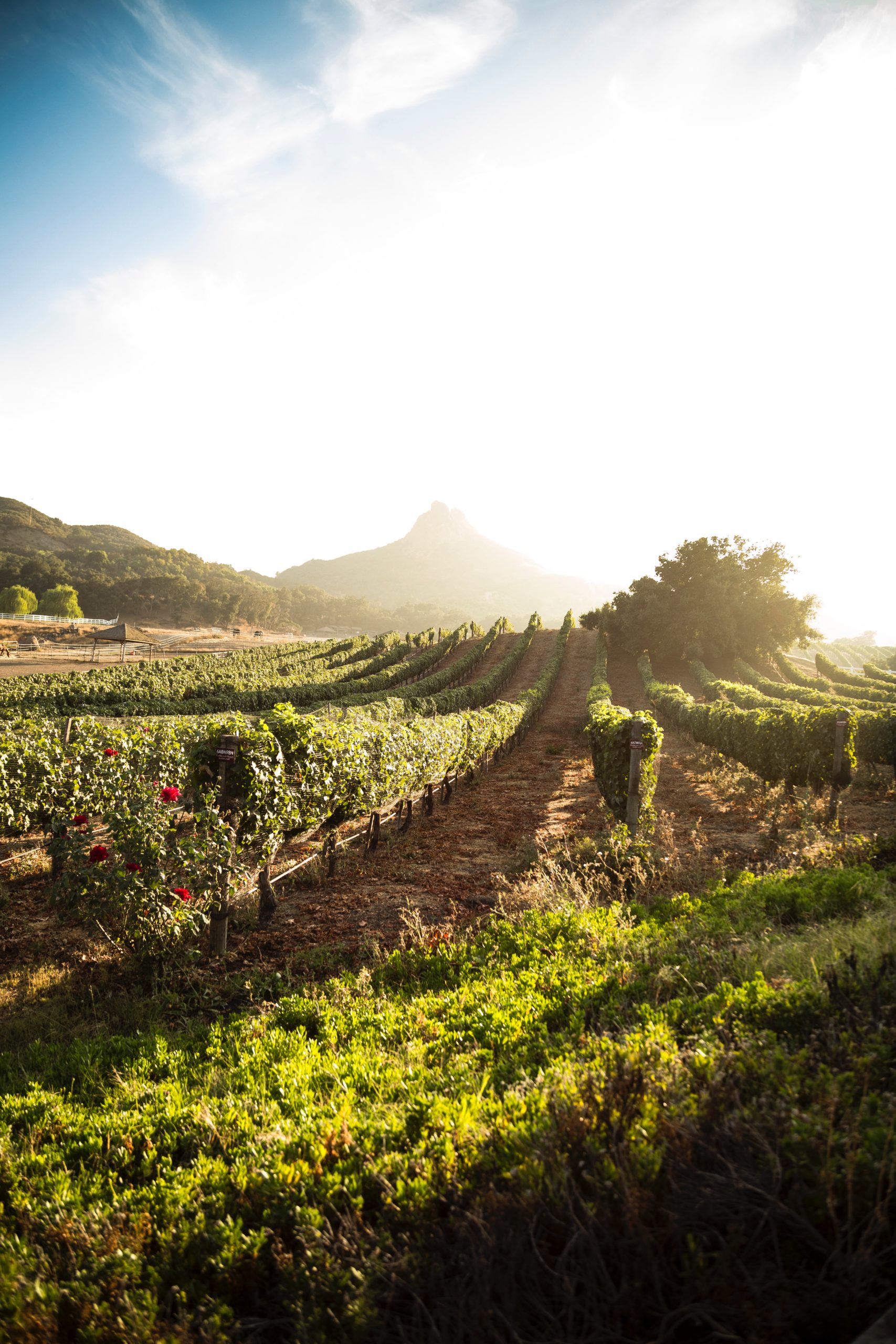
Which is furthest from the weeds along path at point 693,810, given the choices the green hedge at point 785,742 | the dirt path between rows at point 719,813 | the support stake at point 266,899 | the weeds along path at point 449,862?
the support stake at point 266,899

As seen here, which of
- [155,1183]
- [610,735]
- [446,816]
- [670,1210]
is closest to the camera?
→ [670,1210]

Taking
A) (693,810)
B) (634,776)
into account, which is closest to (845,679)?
(693,810)

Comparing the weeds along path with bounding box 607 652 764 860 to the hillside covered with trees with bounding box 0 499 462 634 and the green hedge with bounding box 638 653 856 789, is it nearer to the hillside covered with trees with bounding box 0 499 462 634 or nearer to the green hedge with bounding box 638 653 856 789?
the green hedge with bounding box 638 653 856 789

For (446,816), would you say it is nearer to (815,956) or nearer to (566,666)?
(815,956)

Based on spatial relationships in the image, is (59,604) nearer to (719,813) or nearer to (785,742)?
(719,813)

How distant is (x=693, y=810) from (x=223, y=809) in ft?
35.7

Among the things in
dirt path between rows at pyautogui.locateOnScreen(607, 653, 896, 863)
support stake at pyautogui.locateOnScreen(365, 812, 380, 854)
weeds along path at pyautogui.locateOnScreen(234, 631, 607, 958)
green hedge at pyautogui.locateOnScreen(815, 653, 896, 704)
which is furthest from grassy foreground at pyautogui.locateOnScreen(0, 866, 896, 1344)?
green hedge at pyautogui.locateOnScreen(815, 653, 896, 704)

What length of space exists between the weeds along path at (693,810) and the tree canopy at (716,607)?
20659 mm

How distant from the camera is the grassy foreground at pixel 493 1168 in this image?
2.02m

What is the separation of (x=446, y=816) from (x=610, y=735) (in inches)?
177

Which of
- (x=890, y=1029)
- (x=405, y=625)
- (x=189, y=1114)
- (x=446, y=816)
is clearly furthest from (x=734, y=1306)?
(x=405, y=625)

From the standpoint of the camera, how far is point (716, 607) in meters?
44.7

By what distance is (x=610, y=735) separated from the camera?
11898 millimetres

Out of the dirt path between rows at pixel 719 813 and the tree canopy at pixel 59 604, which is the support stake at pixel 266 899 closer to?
the dirt path between rows at pixel 719 813
